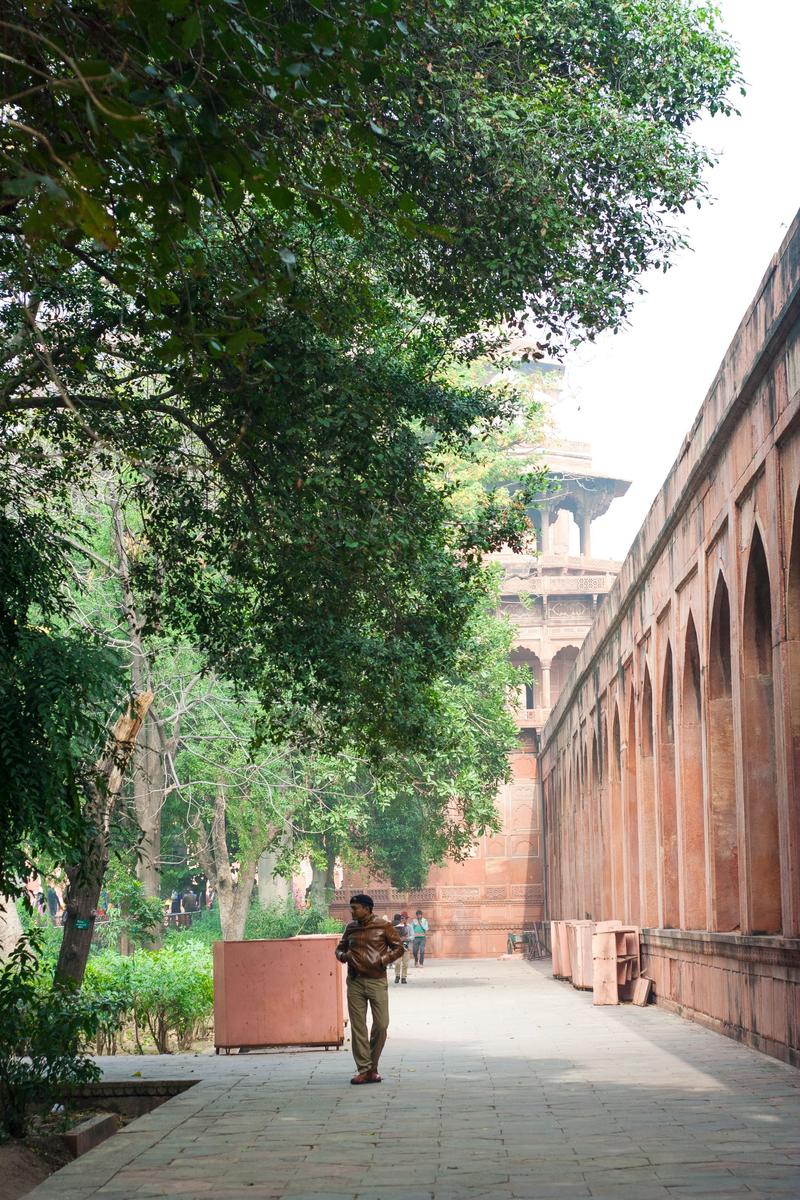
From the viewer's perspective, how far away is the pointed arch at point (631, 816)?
77.3 feet

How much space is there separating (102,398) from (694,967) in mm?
8749

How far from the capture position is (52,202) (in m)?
4.91

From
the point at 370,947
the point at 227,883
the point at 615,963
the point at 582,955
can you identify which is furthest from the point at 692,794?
the point at 227,883

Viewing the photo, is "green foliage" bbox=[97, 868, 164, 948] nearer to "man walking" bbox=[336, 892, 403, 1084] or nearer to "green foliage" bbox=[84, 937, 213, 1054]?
"green foliage" bbox=[84, 937, 213, 1054]

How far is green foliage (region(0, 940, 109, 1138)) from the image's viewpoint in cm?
976

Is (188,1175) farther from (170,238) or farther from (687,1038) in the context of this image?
(687,1038)

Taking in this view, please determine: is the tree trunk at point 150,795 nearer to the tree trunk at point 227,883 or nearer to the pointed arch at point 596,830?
the tree trunk at point 227,883

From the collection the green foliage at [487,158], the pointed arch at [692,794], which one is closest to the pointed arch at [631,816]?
the pointed arch at [692,794]

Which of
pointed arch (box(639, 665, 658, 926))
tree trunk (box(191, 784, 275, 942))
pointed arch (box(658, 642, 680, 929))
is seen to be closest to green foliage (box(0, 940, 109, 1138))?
pointed arch (box(658, 642, 680, 929))

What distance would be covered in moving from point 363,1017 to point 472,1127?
274 centimetres

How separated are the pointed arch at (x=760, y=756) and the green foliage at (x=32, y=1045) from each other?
18.7 ft

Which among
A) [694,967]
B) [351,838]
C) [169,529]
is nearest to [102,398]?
[169,529]

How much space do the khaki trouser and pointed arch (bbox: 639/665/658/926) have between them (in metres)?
9.80

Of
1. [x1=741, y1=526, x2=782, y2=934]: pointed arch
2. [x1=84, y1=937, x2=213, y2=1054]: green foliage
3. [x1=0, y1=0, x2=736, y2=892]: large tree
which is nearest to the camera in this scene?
[x1=0, y1=0, x2=736, y2=892]: large tree
